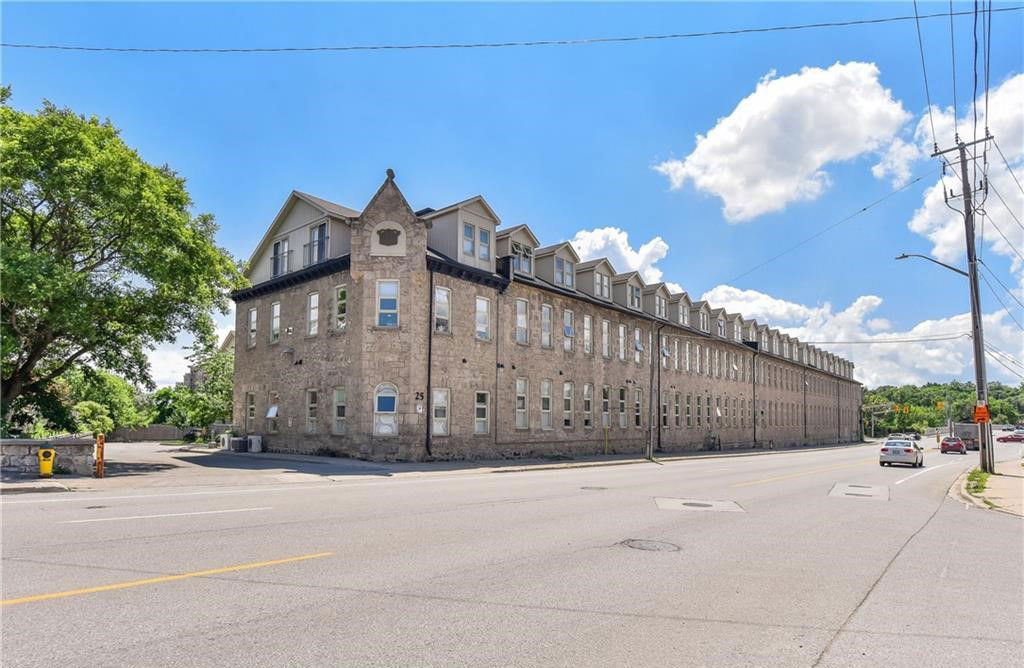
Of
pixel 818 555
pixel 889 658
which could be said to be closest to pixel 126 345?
pixel 818 555

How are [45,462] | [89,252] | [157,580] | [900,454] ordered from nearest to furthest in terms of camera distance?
[157,580] < [45,462] < [89,252] < [900,454]

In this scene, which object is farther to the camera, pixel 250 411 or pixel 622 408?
pixel 622 408

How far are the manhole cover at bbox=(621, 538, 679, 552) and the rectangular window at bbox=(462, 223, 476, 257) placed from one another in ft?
72.4

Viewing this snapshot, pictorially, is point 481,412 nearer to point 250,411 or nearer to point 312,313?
point 312,313

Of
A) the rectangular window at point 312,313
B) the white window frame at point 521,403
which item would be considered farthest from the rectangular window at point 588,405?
the rectangular window at point 312,313

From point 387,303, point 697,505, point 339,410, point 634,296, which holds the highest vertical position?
point 634,296

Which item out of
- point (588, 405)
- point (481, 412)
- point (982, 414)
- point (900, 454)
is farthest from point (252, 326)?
point (900, 454)

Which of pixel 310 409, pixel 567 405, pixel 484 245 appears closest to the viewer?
pixel 310 409

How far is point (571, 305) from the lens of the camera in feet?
117

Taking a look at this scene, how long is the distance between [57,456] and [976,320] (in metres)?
32.2

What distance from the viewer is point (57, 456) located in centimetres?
1780

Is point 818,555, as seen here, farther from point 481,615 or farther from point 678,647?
point 481,615

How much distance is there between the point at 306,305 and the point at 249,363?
7080mm

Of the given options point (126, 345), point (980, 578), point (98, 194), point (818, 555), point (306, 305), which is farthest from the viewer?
point (306, 305)
